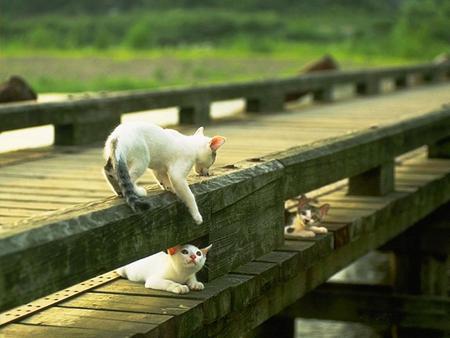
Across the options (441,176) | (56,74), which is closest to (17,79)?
(441,176)

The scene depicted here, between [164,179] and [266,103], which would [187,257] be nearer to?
[164,179]

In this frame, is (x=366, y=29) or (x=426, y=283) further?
(x=366, y=29)

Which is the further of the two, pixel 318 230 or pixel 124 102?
pixel 124 102

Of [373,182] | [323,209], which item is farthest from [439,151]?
[323,209]

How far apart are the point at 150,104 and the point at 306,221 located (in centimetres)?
506

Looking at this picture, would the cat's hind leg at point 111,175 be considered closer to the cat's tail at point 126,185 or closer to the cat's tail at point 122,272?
the cat's tail at point 126,185

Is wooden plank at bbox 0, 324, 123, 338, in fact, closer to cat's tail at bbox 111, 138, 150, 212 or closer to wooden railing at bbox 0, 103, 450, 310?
wooden railing at bbox 0, 103, 450, 310

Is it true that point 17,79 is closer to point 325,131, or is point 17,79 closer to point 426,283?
point 325,131

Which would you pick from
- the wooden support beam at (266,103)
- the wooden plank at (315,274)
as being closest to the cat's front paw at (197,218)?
the wooden plank at (315,274)

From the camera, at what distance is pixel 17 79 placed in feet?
43.5

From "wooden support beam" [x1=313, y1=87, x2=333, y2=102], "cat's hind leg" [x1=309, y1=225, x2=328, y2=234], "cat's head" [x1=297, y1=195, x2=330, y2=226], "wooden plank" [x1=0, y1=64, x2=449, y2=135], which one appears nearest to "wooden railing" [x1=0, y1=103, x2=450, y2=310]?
"cat's head" [x1=297, y1=195, x2=330, y2=226]

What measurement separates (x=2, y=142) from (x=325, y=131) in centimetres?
305

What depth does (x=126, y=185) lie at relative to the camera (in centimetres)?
521

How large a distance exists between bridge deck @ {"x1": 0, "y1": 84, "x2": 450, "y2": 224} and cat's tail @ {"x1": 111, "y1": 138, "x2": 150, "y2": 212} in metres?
0.56
